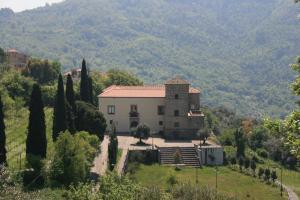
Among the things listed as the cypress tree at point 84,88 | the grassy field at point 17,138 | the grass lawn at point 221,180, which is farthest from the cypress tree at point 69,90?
the cypress tree at point 84,88

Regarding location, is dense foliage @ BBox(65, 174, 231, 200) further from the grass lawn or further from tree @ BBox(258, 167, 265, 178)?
tree @ BBox(258, 167, 265, 178)

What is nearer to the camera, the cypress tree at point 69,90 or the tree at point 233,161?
the cypress tree at point 69,90

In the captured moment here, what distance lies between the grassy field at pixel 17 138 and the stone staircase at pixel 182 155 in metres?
8.90

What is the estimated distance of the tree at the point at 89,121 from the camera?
4444 cm

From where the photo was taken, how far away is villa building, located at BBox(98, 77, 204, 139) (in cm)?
5322

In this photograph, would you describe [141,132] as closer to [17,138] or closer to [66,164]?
[17,138]

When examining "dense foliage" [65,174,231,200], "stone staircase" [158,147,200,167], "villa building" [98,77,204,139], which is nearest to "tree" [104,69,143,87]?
"villa building" [98,77,204,139]

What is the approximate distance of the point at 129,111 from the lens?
54.6m

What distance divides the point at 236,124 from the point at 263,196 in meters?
34.1

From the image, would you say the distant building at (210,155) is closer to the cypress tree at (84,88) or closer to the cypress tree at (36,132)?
the cypress tree at (84,88)

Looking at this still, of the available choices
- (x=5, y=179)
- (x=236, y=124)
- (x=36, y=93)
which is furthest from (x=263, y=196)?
(x=236, y=124)

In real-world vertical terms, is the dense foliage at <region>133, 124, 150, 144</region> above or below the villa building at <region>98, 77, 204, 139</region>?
below

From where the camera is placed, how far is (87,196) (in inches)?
926

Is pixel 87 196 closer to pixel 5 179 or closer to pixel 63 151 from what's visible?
pixel 5 179
